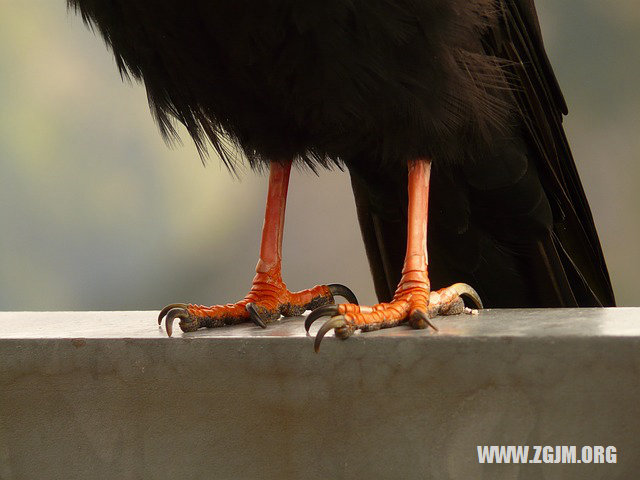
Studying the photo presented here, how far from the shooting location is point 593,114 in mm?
5117

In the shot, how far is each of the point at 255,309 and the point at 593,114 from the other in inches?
130

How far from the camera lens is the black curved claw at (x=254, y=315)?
235 cm

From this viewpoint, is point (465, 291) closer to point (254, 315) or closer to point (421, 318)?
point (421, 318)

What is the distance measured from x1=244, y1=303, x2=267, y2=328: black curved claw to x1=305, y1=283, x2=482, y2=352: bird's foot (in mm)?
294

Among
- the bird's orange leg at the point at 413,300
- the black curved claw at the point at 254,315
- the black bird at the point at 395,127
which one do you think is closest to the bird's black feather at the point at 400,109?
the black bird at the point at 395,127

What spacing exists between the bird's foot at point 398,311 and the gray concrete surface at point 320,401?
0.04 m

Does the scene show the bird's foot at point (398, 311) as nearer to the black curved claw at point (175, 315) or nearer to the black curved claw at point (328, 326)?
the black curved claw at point (328, 326)

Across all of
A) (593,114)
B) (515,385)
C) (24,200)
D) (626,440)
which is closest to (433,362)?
(515,385)

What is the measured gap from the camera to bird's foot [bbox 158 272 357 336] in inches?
88.4

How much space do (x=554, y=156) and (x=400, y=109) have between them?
2.50 ft

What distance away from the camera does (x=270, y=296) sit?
255 centimetres

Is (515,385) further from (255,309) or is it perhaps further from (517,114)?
(517,114)

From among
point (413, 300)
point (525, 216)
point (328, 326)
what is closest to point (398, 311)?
point (413, 300)

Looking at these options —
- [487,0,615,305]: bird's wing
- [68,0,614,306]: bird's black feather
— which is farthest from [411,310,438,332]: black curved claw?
[487,0,615,305]: bird's wing
